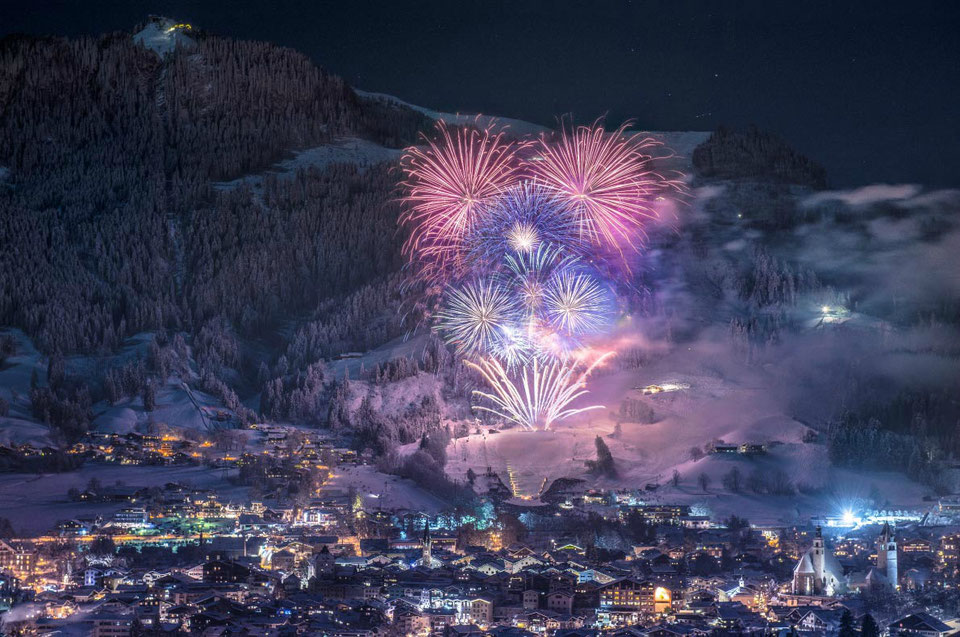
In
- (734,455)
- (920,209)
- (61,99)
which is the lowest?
(734,455)

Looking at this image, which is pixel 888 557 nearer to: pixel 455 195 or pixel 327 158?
pixel 455 195

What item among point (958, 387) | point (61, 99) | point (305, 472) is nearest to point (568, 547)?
point (305, 472)

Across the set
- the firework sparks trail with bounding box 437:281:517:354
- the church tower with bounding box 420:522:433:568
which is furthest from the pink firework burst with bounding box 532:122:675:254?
the church tower with bounding box 420:522:433:568

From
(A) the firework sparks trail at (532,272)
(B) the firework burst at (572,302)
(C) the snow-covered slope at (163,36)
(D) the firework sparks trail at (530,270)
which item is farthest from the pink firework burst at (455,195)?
(C) the snow-covered slope at (163,36)

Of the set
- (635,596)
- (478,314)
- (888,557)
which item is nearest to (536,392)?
(478,314)

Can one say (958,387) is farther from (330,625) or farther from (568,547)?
(330,625)

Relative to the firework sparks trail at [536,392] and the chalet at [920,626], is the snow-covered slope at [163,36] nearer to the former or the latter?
the firework sparks trail at [536,392]

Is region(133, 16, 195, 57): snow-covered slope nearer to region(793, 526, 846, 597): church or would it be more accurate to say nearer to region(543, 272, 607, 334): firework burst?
region(543, 272, 607, 334): firework burst
